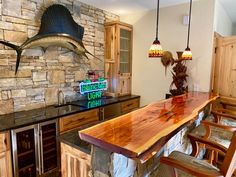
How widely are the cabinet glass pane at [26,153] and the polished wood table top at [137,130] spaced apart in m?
1.40

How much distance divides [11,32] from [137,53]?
246cm

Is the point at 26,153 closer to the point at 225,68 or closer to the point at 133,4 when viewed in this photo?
the point at 133,4

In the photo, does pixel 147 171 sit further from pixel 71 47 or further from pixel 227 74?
pixel 227 74

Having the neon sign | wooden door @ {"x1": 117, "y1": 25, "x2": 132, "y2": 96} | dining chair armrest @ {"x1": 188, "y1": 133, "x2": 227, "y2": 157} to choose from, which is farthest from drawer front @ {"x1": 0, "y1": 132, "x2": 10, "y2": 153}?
wooden door @ {"x1": 117, "y1": 25, "x2": 132, "y2": 96}

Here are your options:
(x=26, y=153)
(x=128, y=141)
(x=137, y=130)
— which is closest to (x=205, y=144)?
(x=137, y=130)

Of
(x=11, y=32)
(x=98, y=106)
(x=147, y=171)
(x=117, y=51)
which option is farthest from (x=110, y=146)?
(x=117, y=51)

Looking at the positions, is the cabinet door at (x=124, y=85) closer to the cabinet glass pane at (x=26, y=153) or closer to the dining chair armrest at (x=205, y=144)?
the cabinet glass pane at (x=26, y=153)

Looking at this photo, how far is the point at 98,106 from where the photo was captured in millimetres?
3104

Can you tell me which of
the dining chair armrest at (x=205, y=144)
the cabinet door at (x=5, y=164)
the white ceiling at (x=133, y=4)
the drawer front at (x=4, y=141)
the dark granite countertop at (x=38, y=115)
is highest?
the white ceiling at (x=133, y=4)

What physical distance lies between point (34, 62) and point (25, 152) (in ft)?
4.32

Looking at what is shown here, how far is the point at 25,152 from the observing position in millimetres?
2295

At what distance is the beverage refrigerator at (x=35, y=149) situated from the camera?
2.19 m

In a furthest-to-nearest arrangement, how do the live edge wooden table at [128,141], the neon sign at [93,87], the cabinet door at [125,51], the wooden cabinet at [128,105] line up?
the cabinet door at [125,51] < the wooden cabinet at [128,105] < the neon sign at [93,87] < the live edge wooden table at [128,141]

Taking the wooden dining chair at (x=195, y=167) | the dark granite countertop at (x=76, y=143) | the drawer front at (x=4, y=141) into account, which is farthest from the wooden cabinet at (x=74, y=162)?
the drawer front at (x=4, y=141)
